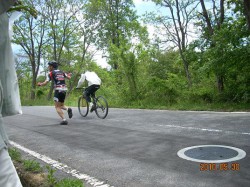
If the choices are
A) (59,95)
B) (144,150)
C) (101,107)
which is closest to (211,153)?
(144,150)

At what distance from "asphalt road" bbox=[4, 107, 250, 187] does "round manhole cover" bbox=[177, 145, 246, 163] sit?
0.13 meters

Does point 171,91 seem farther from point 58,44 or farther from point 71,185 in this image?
point 58,44

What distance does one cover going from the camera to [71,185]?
3133 mm

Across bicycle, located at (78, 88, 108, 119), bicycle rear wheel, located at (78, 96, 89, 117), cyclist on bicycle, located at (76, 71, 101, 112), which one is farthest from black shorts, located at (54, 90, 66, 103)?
bicycle rear wheel, located at (78, 96, 89, 117)

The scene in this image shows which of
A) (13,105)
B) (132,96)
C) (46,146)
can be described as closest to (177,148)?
(46,146)

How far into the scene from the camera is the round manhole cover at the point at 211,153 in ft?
13.4

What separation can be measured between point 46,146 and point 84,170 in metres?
2.13

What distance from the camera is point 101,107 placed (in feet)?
34.3

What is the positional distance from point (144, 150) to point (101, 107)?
5.68m

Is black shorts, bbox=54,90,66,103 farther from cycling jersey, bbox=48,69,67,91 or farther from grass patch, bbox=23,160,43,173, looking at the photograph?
grass patch, bbox=23,160,43,173

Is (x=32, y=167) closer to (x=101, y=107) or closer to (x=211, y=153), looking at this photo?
(x=211, y=153)
